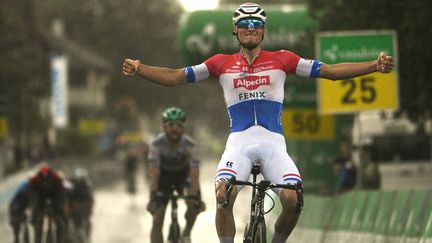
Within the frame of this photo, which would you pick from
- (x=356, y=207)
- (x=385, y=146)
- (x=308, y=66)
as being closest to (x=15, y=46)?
(x=385, y=146)

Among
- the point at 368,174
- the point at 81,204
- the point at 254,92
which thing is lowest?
the point at 81,204

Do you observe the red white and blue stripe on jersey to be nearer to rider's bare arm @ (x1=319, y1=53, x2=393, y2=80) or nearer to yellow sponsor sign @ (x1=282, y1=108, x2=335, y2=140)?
rider's bare arm @ (x1=319, y1=53, x2=393, y2=80)

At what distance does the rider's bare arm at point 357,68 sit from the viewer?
9.80 meters

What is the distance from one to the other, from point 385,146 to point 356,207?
3573cm

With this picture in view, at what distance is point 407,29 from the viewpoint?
2498cm

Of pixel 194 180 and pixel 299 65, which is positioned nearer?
pixel 299 65

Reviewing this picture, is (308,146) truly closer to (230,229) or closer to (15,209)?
(15,209)

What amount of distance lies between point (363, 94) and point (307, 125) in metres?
10.2

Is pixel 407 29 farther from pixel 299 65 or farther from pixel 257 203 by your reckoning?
pixel 257 203

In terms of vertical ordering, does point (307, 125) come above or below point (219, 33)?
below

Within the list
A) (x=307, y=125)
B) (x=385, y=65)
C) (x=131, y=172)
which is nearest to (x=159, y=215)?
(x=385, y=65)

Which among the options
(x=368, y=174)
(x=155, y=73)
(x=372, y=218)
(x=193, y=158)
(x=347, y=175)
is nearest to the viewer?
(x=155, y=73)

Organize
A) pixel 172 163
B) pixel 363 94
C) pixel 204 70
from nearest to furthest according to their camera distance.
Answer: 1. pixel 204 70
2. pixel 172 163
3. pixel 363 94

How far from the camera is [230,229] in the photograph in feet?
32.1
